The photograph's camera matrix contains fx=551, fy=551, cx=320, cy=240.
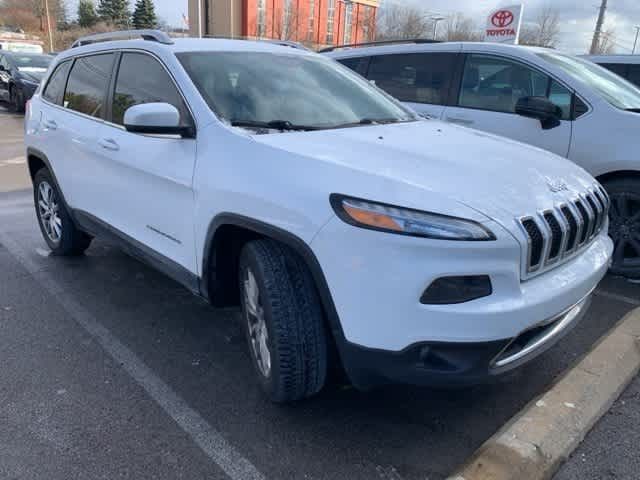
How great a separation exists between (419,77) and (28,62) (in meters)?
14.5

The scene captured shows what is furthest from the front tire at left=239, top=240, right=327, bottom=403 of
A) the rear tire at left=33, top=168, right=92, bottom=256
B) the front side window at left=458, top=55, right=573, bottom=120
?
the front side window at left=458, top=55, right=573, bottom=120

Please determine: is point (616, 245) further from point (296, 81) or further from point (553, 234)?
point (296, 81)

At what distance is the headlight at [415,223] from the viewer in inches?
77.9

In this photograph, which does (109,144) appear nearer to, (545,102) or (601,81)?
(545,102)

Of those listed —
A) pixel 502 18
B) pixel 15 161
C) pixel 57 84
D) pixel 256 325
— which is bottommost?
pixel 15 161

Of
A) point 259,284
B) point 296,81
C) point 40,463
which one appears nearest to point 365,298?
point 259,284

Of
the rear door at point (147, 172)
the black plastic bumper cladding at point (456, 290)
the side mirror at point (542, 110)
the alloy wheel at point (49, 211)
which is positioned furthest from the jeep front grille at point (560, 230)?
the alloy wheel at point (49, 211)

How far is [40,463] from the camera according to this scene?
2291mm

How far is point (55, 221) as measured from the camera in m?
4.73

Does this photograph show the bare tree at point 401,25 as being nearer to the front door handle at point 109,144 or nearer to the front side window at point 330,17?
the front side window at point 330,17

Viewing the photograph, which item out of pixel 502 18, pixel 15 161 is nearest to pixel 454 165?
pixel 15 161

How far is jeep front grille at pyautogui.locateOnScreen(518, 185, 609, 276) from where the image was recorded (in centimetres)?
215

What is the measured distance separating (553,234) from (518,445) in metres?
0.88

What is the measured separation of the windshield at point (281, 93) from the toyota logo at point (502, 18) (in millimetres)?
15128
